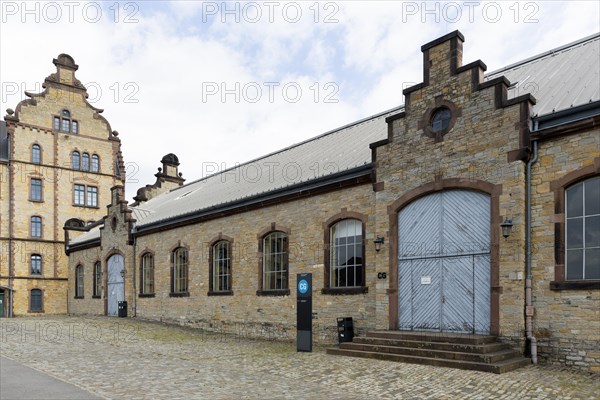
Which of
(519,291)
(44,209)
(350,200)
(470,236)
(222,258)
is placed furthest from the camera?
Result: (44,209)

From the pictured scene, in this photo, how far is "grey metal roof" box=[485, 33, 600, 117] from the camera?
11523 millimetres

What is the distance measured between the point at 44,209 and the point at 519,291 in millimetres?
34236

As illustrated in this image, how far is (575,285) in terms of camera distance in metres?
10.5

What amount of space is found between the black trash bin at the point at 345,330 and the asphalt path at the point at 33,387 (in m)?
7.55

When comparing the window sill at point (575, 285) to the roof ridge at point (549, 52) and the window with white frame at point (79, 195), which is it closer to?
the roof ridge at point (549, 52)

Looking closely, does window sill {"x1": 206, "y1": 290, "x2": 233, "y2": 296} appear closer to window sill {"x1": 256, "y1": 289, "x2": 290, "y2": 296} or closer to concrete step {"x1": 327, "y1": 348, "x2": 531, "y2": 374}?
window sill {"x1": 256, "y1": 289, "x2": 290, "y2": 296}

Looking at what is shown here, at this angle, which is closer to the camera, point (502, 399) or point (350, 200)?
point (502, 399)

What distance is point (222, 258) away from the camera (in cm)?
2050

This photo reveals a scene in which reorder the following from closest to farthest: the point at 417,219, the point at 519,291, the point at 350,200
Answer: the point at 519,291, the point at 417,219, the point at 350,200

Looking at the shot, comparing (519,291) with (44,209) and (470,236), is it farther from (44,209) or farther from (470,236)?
(44,209)

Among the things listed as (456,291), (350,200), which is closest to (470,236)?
(456,291)

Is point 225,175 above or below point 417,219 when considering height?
above

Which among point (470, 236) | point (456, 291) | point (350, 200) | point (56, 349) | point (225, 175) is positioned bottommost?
point (56, 349)

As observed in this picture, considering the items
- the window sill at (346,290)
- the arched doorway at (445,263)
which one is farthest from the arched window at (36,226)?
the arched doorway at (445,263)
